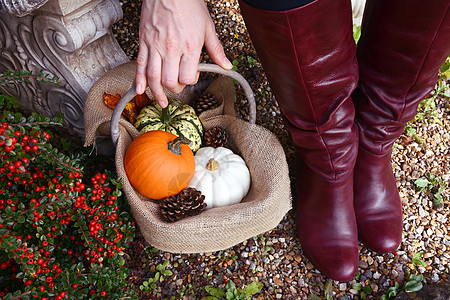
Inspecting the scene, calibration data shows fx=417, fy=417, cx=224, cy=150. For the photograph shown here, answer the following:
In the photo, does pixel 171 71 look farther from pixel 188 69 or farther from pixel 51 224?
pixel 51 224

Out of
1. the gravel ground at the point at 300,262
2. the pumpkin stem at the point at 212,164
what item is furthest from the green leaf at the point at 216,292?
the pumpkin stem at the point at 212,164

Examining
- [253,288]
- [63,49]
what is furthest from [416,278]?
[63,49]

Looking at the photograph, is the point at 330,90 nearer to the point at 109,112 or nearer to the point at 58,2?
the point at 109,112

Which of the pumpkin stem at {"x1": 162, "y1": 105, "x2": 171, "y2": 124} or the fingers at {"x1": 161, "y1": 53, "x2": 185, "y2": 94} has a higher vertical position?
the fingers at {"x1": 161, "y1": 53, "x2": 185, "y2": 94}

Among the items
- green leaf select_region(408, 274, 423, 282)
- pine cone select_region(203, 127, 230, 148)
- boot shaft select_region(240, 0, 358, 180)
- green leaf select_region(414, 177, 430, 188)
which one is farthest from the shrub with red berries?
green leaf select_region(414, 177, 430, 188)

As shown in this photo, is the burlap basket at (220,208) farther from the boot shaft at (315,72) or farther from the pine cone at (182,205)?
→ the boot shaft at (315,72)

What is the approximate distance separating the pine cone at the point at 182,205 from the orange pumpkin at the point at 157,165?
0.05 m

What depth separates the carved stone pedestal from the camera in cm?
152

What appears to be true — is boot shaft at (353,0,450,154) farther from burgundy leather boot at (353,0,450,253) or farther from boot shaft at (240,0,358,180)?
boot shaft at (240,0,358,180)

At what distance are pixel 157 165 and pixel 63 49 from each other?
58cm

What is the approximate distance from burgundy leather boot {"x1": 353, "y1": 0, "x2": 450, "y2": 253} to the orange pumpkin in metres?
0.66

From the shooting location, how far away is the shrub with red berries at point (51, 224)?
1157 millimetres

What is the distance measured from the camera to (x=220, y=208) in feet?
4.83

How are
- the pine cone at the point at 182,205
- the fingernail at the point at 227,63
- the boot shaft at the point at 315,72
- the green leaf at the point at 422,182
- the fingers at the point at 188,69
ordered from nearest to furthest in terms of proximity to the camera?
the boot shaft at the point at 315,72 < the fingers at the point at 188,69 < the fingernail at the point at 227,63 < the pine cone at the point at 182,205 < the green leaf at the point at 422,182
